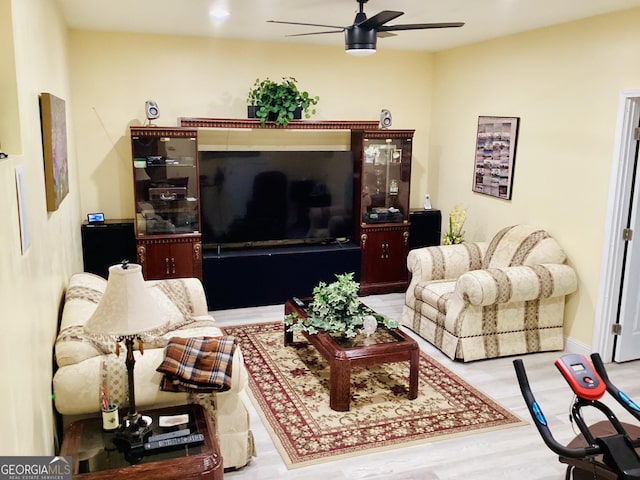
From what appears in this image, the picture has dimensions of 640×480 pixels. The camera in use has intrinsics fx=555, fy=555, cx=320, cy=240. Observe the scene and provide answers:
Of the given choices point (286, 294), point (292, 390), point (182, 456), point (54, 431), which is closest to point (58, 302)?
point (54, 431)

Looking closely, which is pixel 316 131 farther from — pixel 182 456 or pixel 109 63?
pixel 182 456

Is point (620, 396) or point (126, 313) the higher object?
point (126, 313)

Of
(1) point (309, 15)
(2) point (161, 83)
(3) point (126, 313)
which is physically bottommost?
(3) point (126, 313)

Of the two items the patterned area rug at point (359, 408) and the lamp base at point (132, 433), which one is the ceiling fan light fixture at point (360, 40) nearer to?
the patterned area rug at point (359, 408)

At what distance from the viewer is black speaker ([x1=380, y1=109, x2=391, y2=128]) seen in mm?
6039

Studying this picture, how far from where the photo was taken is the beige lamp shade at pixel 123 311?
2.31 meters

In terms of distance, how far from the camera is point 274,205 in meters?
5.81

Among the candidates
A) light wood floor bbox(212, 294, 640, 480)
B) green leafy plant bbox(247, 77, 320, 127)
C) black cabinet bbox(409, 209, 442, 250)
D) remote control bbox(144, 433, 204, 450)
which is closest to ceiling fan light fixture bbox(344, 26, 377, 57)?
green leafy plant bbox(247, 77, 320, 127)

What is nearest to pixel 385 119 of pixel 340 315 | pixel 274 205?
pixel 274 205

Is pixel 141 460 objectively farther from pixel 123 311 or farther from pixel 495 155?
pixel 495 155

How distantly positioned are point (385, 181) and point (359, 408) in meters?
3.07

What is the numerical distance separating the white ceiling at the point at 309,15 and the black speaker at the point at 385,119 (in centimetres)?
83

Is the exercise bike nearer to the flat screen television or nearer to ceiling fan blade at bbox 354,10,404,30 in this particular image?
ceiling fan blade at bbox 354,10,404,30

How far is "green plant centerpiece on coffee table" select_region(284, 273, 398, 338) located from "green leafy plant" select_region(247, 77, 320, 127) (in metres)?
2.21
